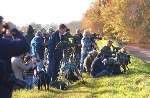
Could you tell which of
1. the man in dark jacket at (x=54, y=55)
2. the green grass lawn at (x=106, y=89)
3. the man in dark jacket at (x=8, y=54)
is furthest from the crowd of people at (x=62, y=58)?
the man in dark jacket at (x=8, y=54)

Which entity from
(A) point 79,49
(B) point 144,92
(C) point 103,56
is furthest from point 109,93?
(A) point 79,49

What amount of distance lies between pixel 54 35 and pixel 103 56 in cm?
371

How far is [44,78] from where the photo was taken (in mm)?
18844

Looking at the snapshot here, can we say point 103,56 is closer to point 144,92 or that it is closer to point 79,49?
point 79,49

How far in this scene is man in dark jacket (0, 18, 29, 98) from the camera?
8.02 meters

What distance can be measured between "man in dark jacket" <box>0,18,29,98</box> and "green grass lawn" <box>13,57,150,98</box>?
8.61 metres

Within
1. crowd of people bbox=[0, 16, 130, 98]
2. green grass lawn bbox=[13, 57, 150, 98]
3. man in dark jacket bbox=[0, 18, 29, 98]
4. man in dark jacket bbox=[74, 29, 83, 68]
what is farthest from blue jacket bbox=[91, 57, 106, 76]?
man in dark jacket bbox=[0, 18, 29, 98]

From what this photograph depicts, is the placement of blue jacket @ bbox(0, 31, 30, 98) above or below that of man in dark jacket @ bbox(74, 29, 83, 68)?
below

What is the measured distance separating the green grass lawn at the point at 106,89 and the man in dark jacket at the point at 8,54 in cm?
861

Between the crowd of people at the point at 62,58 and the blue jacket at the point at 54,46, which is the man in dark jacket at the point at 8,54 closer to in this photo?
the crowd of people at the point at 62,58

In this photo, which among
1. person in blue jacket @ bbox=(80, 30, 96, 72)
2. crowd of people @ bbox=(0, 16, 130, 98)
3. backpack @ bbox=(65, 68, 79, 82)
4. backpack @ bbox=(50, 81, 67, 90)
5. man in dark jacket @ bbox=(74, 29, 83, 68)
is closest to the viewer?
crowd of people @ bbox=(0, 16, 130, 98)

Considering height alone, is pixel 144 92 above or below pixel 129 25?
below

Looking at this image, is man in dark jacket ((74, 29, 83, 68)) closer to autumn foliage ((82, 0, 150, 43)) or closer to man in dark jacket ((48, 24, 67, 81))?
man in dark jacket ((48, 24, 67, 81))

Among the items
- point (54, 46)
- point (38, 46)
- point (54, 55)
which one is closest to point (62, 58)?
point (54, 55)
